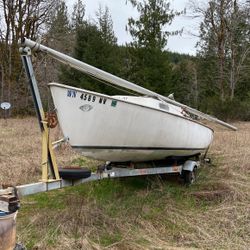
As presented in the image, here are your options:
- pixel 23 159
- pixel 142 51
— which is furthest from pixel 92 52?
pixel 23 159

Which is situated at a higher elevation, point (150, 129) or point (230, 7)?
point (230, 7)

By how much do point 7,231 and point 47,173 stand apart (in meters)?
1.29

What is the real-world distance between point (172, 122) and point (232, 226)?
1.65m

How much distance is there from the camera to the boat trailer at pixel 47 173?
3.17 metres

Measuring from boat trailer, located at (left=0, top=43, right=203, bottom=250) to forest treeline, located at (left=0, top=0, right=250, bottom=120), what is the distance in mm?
12935

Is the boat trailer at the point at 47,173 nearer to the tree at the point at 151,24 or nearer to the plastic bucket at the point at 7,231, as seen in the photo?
the plastic bucket at the point at 7,231

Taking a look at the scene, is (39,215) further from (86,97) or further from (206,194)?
(206,194)

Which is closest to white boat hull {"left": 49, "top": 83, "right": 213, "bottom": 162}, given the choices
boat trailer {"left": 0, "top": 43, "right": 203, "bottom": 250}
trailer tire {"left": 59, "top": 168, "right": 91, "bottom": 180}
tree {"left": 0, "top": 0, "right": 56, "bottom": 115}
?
boat trailer {"left": 0, "top": 43, "right": 203, "bottom": 250}

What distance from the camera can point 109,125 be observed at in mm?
4797

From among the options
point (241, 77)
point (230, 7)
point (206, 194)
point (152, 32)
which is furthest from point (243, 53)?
point (206, 194)

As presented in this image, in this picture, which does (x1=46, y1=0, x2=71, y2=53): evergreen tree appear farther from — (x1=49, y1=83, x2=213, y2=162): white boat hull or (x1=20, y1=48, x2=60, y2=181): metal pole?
(x1=20, y1=48, x2=60, y2=181): metal pole

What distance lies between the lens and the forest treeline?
71.7 feet

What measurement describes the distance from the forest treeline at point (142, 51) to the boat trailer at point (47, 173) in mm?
12935

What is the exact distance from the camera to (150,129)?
5156 millimetres
